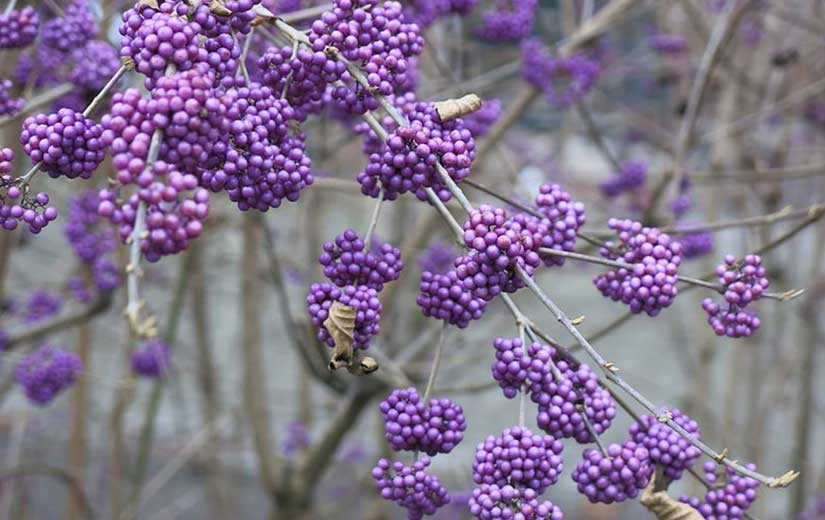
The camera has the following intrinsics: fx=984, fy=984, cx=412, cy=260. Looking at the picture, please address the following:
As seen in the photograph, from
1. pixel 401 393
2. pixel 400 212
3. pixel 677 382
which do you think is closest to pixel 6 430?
pixel 400 212

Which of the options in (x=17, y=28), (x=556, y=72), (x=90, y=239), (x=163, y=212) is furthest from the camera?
(x=556, y=72)

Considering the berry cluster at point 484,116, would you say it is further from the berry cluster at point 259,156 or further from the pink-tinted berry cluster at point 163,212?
the pink-tinted berry cluster at point 163,212

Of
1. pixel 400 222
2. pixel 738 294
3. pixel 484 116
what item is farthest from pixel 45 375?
pixel 400 222

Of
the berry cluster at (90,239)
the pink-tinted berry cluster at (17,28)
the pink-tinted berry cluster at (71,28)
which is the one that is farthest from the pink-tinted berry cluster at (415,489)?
the berry cluster at (90,239)

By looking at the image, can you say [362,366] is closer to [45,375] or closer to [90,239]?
[45,375]

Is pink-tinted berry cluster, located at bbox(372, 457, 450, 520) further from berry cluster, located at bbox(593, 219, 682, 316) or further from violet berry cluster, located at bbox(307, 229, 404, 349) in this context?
berry cluster, located at bbox(593, 219, 682, 316)

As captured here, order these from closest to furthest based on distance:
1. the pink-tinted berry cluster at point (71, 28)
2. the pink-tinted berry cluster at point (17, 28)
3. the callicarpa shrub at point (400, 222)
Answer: the callicarpa shrub at point (400, 222) < the pink-tinted berry cluster at point (17, 28) < the pink-tinted berry cluster at point (71, 28)

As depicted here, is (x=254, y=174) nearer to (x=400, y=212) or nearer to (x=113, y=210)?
(x=113, y=210)

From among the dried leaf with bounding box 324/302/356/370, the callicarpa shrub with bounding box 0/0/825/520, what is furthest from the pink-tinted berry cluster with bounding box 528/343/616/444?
the dried leaf with bounding box 324/302/356/370
